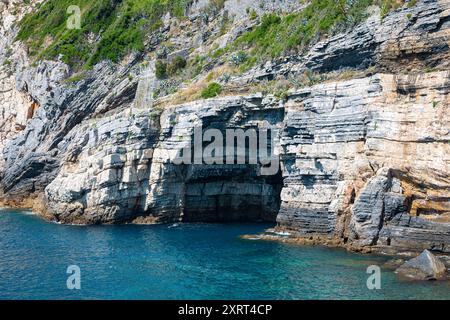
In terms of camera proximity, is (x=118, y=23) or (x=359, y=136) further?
(x=118, y=23)

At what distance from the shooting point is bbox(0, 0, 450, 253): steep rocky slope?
41250 millimetres

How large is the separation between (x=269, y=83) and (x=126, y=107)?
67.5 feet

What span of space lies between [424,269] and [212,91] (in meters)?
29.4

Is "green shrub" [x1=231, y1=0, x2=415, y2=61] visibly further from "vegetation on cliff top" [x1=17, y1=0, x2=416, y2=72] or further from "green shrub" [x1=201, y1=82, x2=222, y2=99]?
"green shrub" [x1=201, y1=82, x2=222, y2=99]

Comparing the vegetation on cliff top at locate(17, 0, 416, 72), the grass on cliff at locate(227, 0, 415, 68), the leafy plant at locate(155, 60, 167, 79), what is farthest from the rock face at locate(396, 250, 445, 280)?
the leafy plant at locate(155, 60, 167, 79)

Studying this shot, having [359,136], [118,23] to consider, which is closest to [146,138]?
[359,136]

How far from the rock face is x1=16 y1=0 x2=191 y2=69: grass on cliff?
1947 inches

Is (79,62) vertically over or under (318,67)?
over

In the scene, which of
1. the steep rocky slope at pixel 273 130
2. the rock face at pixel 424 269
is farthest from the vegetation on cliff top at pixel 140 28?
the rock face at pixel 424 269

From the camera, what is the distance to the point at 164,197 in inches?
2249

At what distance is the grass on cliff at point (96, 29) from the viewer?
74125mm

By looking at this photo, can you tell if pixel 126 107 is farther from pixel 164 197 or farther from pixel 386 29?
pixel 386 29
